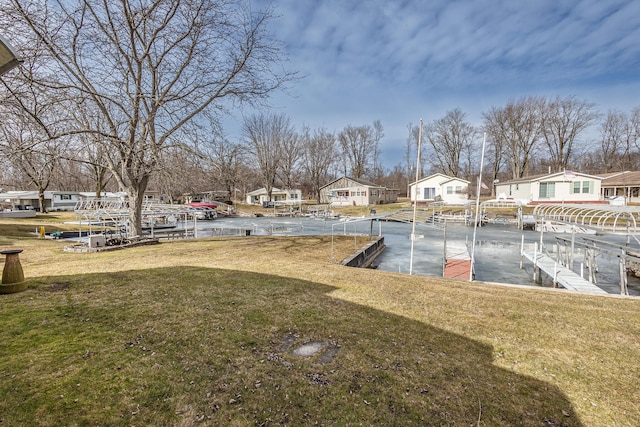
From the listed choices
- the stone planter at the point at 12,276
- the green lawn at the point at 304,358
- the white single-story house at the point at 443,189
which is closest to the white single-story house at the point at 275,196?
the white single-story house at the point at 443,189

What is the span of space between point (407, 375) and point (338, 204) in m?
48.8

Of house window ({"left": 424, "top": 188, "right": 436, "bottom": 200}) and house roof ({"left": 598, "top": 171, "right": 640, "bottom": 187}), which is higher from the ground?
house roof ({"left": 598, "top": 171, "right": 640, "bottom": 187})

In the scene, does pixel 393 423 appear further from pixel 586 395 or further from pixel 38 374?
pixel 38 374

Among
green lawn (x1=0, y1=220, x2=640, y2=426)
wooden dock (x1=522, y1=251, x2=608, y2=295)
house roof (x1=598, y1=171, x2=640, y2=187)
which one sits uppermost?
house roof (x1=598, y1=171, x2=640, y2=187)

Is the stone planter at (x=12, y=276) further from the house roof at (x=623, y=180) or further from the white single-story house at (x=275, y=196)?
the house roof at (x=623, y=180)

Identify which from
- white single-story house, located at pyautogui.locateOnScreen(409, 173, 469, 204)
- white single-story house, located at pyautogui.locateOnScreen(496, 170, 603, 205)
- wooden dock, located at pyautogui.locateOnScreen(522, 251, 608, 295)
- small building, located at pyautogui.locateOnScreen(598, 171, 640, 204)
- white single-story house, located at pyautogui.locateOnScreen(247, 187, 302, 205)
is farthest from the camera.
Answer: white single-story house, located at pyautogui.locateOnScreen(247, 187, 302, 205)

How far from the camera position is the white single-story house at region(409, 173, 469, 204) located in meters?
44.3

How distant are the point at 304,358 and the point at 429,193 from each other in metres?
48.0

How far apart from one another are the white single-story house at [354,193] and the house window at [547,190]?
2307 cm

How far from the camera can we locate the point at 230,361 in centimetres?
335

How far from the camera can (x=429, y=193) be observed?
47.8m

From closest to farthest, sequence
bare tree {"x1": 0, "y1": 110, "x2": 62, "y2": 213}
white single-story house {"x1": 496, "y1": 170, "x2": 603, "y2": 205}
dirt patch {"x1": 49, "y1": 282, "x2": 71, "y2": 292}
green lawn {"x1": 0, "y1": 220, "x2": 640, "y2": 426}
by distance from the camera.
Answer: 1. green lawn {"x1": 0, "y1": 220, "x2": 640, "y2": 426}
2. dirt patch {"x1": 49, "y1": 282, "x2": 71, "y2": 292}
3. bare tree {"x1": 0, "y1": 110, "x2": 62, "y2": 213}
4. white single-story house {"x1": 496, "y1": 170, "x2": 603, "y2": 205}

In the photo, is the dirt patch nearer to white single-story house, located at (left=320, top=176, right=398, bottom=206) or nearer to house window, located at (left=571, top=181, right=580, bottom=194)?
white single-story house, located at (left=320, top=176, right=398, bottom=206)

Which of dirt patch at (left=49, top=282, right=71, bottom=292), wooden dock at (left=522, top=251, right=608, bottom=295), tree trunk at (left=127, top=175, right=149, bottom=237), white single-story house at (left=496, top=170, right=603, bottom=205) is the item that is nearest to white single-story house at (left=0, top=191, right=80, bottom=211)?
tree trunk at (left=127, top=175, right=149, bottom=237)
